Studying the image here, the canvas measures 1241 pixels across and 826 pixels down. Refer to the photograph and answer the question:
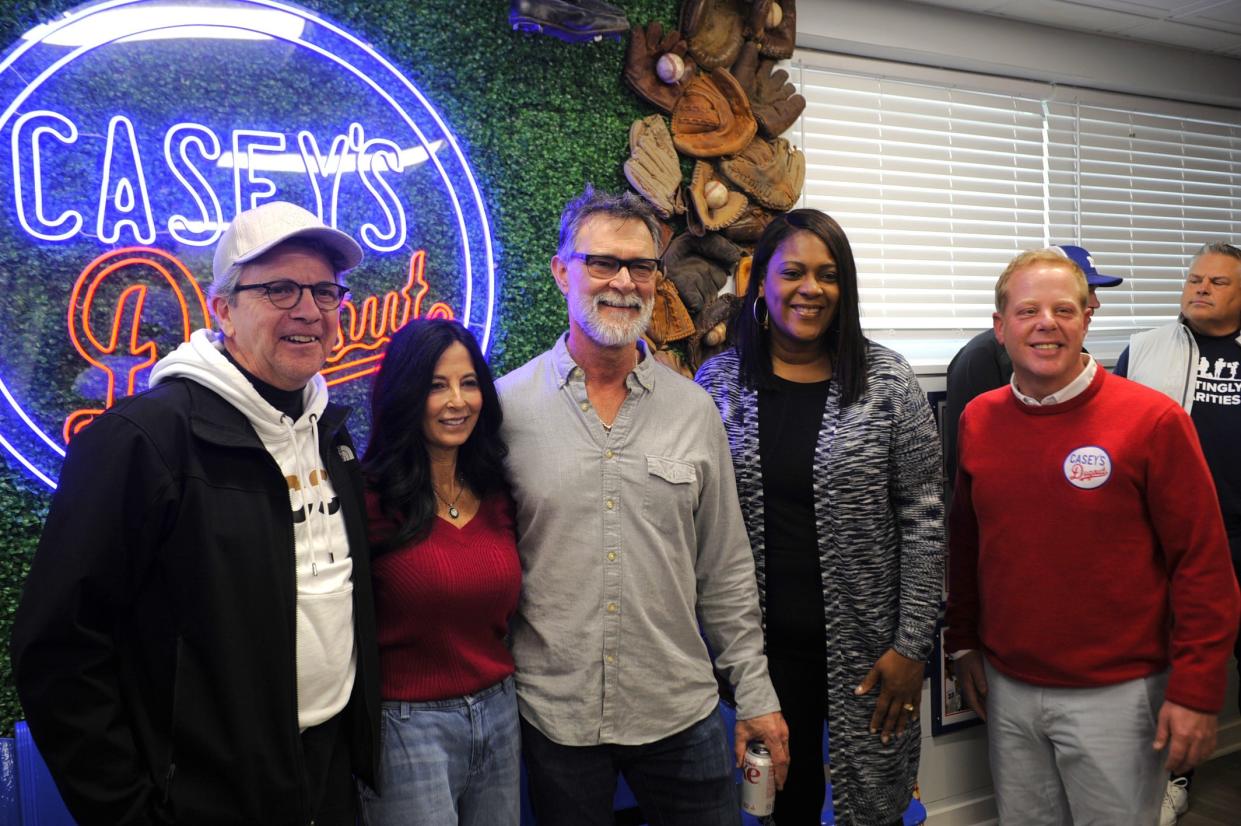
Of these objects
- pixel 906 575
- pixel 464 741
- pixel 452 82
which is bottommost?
pixel 464 741

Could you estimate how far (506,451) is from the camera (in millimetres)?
1835

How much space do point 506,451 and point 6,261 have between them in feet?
4.42

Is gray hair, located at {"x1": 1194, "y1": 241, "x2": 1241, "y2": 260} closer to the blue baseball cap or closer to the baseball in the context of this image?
the blue baseball cap

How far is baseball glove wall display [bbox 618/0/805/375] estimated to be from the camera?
2857 millimetres

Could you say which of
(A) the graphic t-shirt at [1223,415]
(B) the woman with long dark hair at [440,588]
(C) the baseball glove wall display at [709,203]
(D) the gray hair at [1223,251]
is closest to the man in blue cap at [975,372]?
(D) the gray hair at [1223,251]

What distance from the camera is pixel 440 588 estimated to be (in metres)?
1.63

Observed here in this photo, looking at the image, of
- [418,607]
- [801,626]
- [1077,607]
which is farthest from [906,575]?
[418,607]

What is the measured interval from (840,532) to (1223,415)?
6.83ft

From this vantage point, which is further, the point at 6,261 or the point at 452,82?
the point at 452,82

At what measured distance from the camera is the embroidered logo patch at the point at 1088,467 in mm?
2033

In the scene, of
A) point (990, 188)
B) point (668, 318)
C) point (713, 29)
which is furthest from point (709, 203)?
point (990, 188)

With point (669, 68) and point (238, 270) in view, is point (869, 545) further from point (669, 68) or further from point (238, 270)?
point (669, 68)

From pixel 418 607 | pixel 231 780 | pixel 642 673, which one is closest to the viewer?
pixel 231 780

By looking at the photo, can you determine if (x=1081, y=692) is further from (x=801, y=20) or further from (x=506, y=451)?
(x=801, y=20)
